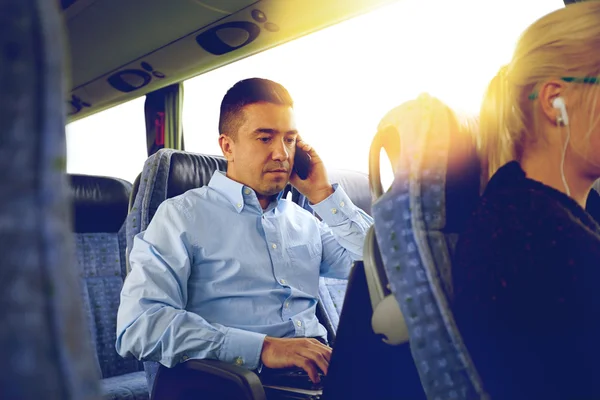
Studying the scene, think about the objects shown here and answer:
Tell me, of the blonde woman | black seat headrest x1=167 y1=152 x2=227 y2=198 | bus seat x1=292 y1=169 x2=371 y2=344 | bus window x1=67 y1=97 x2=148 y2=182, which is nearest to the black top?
the blonde woman

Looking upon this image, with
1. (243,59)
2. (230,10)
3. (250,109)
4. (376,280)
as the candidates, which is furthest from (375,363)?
(243,59)

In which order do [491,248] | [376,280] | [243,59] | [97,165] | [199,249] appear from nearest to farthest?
[491,248]
[376,280]
[199,249]
[243,59]
[97,165]

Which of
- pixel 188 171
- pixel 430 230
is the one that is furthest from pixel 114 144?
pixel 430 230

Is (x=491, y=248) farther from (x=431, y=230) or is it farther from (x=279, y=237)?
(x=279, y=237)

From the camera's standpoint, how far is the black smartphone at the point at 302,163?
1.75m

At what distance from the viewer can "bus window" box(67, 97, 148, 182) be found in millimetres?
4441

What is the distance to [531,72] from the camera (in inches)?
34.7

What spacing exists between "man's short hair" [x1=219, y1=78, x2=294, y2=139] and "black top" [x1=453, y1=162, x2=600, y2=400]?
3.38 feet

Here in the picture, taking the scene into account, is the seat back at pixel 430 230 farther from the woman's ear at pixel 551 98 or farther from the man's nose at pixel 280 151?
the man's nose at pixel 280 151

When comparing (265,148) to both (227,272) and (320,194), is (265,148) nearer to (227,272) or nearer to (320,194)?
(320,194)

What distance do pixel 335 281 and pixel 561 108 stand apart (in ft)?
4.42

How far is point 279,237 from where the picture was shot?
1.71 meters

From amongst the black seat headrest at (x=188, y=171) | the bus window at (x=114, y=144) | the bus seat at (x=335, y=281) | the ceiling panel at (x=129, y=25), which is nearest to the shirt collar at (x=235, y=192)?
the black seat headrest at (x=188, y=171)

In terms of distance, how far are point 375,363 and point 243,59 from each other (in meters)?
3.12
